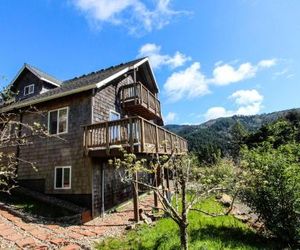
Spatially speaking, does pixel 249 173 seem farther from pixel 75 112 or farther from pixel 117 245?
pixel 75 112

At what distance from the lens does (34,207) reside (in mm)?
12680

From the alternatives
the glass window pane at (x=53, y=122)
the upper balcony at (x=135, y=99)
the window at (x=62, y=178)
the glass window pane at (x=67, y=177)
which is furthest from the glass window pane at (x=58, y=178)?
the upper balcony at (x=135, y=99)

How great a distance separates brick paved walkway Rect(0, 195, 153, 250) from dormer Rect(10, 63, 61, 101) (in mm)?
10079

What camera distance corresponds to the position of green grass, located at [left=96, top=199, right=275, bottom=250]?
7762 millimetres

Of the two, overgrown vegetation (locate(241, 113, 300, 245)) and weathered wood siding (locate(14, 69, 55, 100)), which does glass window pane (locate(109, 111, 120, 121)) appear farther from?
overgrown vegetation (locate(241, 113, 300, 245))

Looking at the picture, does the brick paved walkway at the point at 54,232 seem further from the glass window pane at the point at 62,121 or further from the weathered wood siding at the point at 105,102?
the weathered wood siding at the point at 105,102

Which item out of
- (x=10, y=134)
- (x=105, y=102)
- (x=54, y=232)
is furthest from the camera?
(x=105, y=102)

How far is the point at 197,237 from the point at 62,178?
856cm

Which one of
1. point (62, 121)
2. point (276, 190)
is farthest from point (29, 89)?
point (276, 190)

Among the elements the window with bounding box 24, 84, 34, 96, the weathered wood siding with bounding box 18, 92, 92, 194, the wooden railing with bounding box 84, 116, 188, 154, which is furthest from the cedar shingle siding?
the window with bounding box 24, 84, 34, 96

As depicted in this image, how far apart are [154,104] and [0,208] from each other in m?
11.1

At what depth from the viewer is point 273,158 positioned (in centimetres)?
920

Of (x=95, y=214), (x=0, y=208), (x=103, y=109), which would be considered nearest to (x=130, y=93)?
A: (x=103, y=109)

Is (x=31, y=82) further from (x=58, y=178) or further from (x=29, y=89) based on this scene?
(x=58, y=178)
